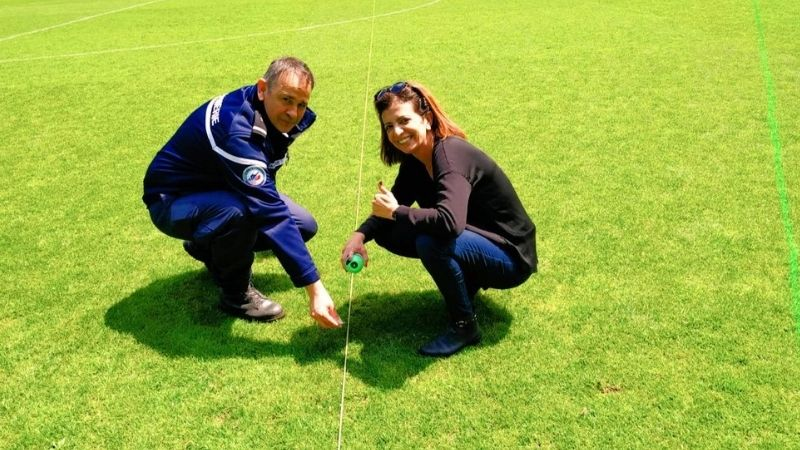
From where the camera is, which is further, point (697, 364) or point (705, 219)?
Result: point (705, 219)

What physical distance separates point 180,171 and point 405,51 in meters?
5.57

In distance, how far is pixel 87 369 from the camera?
298cm

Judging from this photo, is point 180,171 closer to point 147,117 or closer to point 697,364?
point 697,364

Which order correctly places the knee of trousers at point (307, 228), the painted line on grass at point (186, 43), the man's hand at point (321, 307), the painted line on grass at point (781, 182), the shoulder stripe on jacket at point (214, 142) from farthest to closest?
the painted line on grass at point (186, 43), the knee of trousers at point (307, 228), the painted line on grass at point (781, 182), the shoulder stripe on jacket at point (214, 142), the man's hand at point (321, 307)

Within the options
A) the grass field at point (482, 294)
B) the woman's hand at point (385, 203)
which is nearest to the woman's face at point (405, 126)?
the woman's hand at point (385, 203)

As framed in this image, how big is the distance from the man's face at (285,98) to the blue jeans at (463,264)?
688 mm

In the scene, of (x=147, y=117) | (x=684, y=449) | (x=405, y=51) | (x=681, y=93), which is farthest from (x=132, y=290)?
(x=405, y=51)

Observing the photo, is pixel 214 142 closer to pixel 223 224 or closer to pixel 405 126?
pixel 223 224

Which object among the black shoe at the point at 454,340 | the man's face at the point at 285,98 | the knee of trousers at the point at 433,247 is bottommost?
the black shoe at the point at 454,340

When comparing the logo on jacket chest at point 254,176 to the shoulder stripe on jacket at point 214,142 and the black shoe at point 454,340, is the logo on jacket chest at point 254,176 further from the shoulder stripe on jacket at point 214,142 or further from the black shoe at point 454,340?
the black shoe at point 454,340

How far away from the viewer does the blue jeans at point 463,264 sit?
9.09ft

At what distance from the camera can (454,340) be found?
294 centimetres

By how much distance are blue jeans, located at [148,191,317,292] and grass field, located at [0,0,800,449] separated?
29 cm

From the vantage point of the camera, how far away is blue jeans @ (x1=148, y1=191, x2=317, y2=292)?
3045 mm
